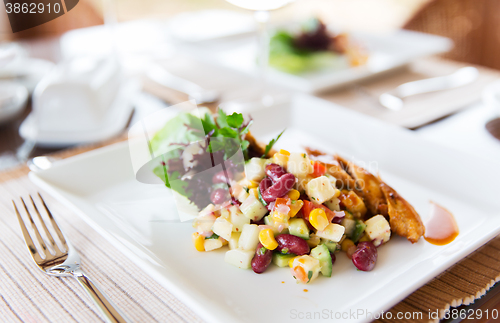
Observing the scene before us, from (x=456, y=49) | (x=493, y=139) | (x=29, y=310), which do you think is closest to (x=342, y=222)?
(x=29, y=310)

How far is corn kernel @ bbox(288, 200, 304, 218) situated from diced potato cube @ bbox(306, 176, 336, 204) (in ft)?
0.16

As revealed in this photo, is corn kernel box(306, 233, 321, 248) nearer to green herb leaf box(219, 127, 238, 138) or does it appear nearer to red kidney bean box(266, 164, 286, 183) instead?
red kidney bean box(266, 164, 286, 183)

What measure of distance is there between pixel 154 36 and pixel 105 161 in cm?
267

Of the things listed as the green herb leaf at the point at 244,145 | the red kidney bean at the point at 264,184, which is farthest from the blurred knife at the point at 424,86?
the red kidney bean at the point at 264,184

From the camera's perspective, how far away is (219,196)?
1.37 m

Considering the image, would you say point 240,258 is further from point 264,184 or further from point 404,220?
point 404,220

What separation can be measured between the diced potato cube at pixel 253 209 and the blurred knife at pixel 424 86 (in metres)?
1.52

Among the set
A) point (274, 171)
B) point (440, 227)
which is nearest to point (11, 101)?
point (274, 171)

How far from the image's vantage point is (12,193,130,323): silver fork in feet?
3.42

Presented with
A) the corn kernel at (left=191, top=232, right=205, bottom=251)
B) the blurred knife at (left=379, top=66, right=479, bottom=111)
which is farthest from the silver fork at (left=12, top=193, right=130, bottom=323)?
the blurred knife at (left=379, top=66, right=479, bottom=111)

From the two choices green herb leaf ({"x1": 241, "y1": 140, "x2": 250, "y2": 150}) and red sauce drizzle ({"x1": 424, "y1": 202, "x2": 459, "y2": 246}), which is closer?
red sauce drizzle ({"x1": 424, "y1": 202, "x2": 459, "y2": 246})

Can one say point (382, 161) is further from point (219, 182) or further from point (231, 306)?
point (231, 306)

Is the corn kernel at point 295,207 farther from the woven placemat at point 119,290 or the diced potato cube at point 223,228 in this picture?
the woven placemat at point 119,290

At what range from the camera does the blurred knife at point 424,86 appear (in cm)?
254
